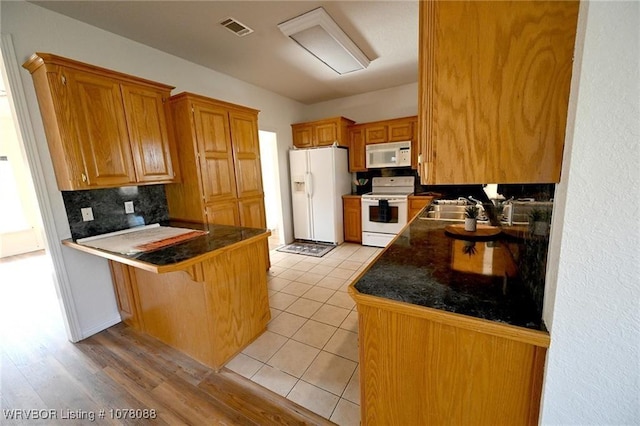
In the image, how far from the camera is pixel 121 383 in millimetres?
1647

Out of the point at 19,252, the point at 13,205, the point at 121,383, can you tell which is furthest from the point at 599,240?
the point at 13,205

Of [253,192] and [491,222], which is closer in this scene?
[491,222]

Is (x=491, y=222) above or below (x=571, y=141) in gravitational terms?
below

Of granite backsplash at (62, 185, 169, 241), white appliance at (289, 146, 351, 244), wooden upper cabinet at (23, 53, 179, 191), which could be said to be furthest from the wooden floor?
white appliance at (289, 146, 351, 244)

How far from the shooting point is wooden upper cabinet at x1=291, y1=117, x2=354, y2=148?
416 cm

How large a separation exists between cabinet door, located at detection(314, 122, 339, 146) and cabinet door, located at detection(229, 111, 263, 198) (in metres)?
1.44

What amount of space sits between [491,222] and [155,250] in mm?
2406

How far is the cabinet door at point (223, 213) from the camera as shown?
2.59 metres

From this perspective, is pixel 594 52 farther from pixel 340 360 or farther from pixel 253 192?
pixel 253 192

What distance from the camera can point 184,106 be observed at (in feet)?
7.85

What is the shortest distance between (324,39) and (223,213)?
2.00 meters

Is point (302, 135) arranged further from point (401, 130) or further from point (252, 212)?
point (252, 212)

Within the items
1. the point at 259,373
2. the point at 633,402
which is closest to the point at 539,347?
the point at 633,402

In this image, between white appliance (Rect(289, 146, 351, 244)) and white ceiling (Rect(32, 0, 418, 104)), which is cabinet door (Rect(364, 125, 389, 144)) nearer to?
white appliance (Rect(289, 146, 351, 244))
